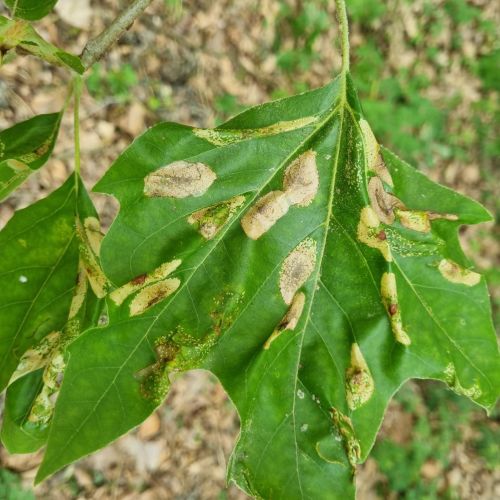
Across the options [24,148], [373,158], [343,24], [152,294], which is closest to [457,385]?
[373,158]

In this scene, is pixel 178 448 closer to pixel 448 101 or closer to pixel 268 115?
pixel 268 115

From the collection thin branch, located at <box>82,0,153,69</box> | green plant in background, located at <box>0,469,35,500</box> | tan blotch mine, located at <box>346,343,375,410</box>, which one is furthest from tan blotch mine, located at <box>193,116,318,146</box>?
green plant in background, located at <box>0,469,35,500</box>

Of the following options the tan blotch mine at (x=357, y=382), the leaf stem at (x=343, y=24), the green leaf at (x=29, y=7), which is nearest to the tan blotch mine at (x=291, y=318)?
the tan blotch mine at (x=357, y=382)

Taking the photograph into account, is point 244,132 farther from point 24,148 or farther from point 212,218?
point 24,148

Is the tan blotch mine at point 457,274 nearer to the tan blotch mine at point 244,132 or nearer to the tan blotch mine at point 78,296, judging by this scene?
the tan blotch mine at point 244,132

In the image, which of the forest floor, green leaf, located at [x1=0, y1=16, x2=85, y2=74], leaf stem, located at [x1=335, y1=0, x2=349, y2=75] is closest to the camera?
green leaf, located at [x1=0, y1=16, x2=85, y2=74]

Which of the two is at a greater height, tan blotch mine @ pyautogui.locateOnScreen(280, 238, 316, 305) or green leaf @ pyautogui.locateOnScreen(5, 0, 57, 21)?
green leaf @ pyautogui.locateOnScreen(5, 0, 57, 21)

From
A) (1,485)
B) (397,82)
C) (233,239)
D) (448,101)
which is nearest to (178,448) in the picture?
(1,485)

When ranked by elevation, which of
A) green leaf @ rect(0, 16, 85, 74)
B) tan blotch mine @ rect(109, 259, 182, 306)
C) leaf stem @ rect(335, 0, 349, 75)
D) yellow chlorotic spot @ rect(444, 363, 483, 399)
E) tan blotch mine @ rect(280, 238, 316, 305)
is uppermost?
green leaf @ rect(0, 16, 85, 74)

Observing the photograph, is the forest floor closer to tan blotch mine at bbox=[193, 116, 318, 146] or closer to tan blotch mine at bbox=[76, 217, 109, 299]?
tan blotch mine at bbox=[76, 217, 109, 299]
